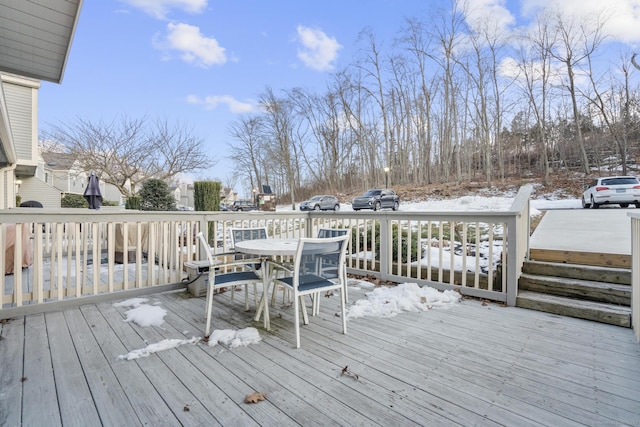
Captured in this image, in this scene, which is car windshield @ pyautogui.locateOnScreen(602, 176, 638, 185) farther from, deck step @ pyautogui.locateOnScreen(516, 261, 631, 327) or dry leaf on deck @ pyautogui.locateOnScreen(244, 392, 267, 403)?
dry leaf on deck @ pyautogui.locateOnScreen(244, 392, 267, 403)

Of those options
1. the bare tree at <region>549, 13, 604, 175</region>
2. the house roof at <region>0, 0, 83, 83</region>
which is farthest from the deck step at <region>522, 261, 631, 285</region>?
the bare tree at <region>549, 13, 604, 175</region>

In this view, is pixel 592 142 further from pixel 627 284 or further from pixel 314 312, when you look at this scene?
pixel 314 312

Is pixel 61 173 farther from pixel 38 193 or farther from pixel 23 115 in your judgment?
pixel 23 115

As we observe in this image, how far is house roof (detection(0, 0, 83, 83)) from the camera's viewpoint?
2.67 meters

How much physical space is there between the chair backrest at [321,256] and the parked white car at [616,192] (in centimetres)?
1112

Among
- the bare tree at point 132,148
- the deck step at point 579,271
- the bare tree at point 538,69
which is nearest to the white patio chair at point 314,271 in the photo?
the deck step at point 579,271

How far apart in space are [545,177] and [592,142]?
3312 mm

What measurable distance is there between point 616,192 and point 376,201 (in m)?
8.76

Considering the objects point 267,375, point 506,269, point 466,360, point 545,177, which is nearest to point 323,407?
point 267,375

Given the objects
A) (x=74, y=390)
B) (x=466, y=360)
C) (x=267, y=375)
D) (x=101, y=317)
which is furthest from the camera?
(x=101, y=317)

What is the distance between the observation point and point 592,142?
55.0 feet

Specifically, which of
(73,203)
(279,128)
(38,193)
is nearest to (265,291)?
(38,193)

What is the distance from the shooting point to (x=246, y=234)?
3.67 m

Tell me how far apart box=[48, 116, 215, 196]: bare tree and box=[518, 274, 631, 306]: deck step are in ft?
44.7
